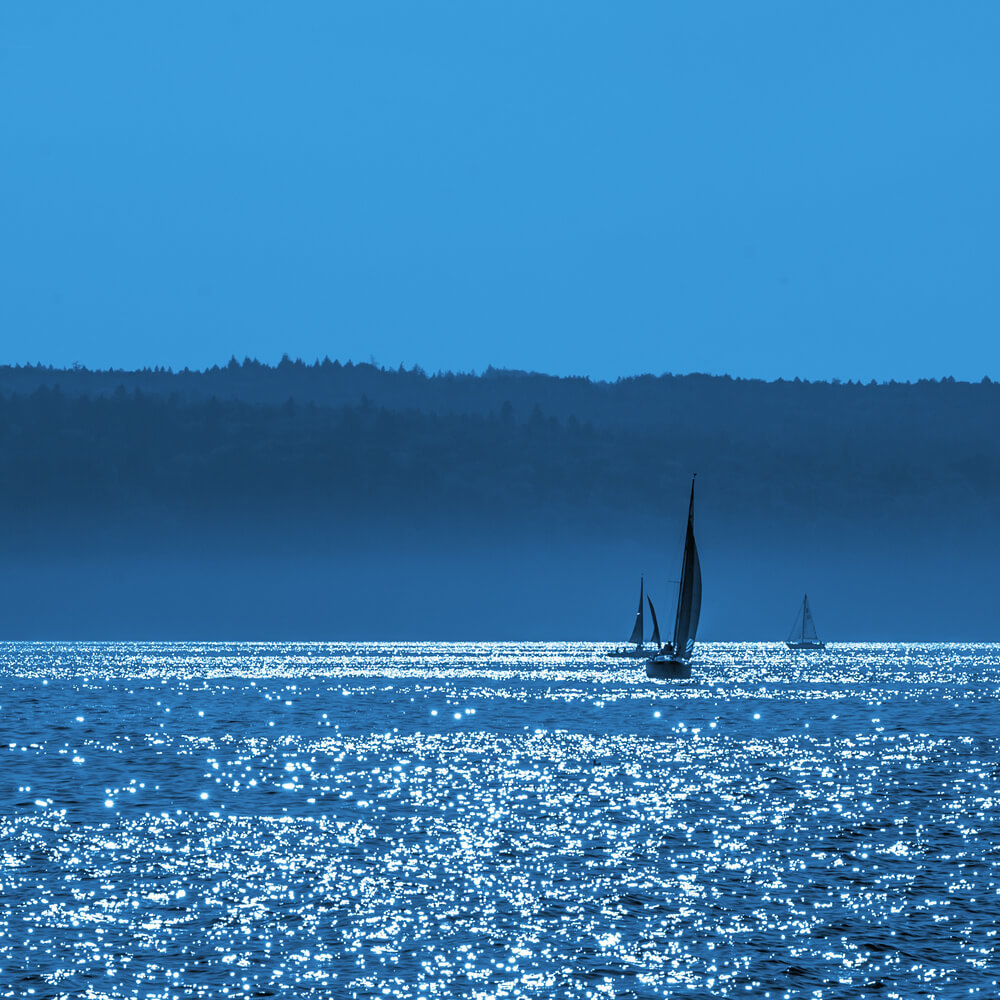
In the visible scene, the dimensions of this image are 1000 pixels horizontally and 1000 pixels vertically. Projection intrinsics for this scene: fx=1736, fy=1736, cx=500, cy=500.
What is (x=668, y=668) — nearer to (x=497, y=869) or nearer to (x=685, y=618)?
(x=685, y=618)

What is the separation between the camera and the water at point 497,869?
1363 inches

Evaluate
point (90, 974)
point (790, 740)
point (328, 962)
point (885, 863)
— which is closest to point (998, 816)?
point (885, 863)

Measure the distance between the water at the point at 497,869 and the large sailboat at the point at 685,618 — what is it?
35.4m

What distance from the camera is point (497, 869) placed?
162 ft

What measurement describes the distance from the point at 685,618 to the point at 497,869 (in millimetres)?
101060

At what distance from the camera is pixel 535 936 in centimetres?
3869

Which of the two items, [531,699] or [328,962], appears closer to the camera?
[328,962]

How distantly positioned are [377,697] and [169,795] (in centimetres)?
11417

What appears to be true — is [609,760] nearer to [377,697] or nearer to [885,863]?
[885,863]

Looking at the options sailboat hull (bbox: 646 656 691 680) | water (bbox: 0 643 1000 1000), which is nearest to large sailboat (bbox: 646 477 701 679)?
sailboat hull (bbox: 646 656 691 680)

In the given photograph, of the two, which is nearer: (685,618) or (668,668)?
(685,618)

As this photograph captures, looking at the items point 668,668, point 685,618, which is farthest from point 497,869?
point 668,668

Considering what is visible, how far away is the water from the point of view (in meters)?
34.6

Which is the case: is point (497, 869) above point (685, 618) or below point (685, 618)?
below
